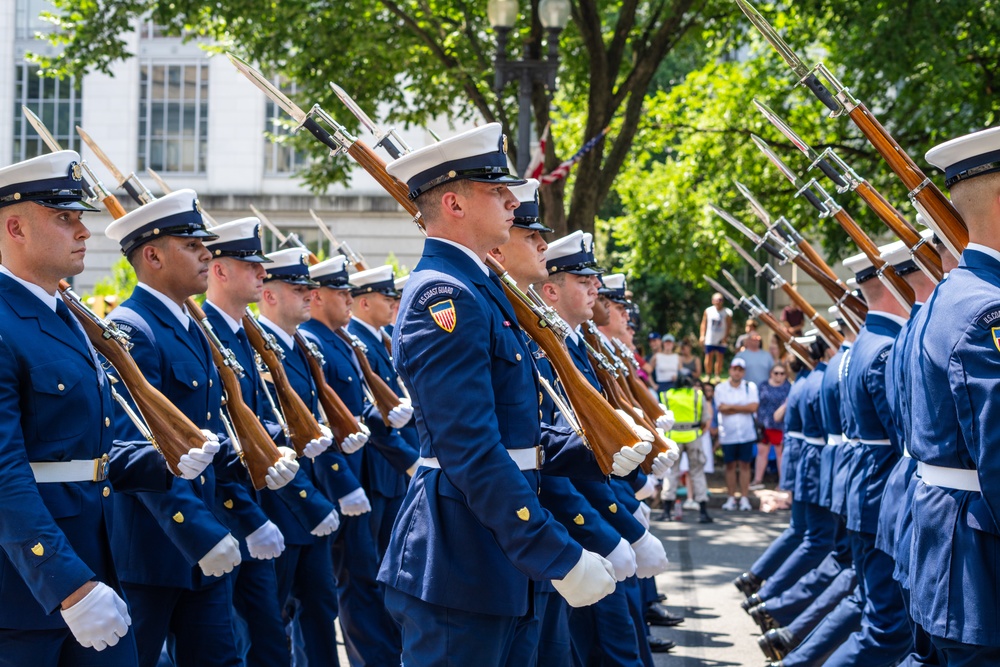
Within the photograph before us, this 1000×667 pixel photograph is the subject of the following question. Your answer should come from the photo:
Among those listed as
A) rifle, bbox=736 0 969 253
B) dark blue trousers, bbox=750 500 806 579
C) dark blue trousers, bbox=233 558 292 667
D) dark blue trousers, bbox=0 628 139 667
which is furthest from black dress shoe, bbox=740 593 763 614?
dark blue trousers, bbox=0 628 139 667

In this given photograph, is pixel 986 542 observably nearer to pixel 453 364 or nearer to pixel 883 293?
pixel 453 364

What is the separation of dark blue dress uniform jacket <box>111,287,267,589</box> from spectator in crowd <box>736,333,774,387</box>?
1087 cm

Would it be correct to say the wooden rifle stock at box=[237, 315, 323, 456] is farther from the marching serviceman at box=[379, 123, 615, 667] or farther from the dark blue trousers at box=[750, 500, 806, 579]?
the dark blue trousers at box=[750, 500, 806, 579]

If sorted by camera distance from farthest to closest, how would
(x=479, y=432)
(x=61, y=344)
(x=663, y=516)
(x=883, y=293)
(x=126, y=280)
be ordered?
1. (x=126, y=280)
2. (x=663, y=516)
3. (x=883, y=293)
4. (x=61, y=344)
5. (x=479, y=432)

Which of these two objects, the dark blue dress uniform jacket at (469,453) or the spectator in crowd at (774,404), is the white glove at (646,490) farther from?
the spectator in crowd at (774,404)

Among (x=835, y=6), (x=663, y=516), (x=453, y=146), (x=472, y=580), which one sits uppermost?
(x=835, y=6)

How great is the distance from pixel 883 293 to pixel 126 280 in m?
14.2

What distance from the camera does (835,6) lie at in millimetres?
13664

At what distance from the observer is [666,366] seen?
49.3 feet

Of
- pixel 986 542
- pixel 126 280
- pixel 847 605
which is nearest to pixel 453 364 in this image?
pixel 986 542

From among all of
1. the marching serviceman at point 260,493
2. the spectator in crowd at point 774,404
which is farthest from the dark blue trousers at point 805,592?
the spectator in crowd at point 774,404

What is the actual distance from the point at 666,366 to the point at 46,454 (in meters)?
11.8

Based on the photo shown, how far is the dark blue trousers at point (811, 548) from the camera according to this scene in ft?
25.9

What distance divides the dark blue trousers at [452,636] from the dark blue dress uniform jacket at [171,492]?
3.80 feet
